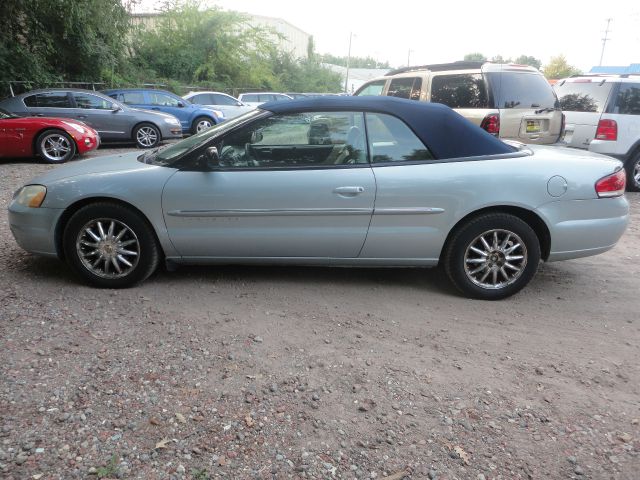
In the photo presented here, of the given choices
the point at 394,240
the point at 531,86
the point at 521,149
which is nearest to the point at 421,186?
the point at 394,240

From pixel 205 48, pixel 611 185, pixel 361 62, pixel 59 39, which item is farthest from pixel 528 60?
pixel 611 185

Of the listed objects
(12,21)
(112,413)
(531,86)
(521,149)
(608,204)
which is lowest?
(112,413)

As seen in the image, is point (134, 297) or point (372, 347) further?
point (134, 297)

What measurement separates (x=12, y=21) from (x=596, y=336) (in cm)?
1924

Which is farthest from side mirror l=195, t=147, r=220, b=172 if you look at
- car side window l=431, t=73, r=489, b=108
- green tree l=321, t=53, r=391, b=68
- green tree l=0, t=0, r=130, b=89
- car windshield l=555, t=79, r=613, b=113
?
green tree l=321, t=53, r=391, b=68

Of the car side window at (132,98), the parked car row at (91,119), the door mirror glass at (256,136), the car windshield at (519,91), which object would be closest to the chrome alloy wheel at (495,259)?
the door mirror glass at (256,136)

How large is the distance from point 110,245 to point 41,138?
23.3ft

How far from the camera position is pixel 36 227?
3.89m

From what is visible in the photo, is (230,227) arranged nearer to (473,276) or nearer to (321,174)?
(321,174)

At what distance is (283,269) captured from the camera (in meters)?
4.50

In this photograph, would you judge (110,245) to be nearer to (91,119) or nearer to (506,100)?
(506,100)

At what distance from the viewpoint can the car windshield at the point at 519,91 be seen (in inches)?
311

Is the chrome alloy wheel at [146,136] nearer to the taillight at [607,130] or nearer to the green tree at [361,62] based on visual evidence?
the taillight at [607,130]

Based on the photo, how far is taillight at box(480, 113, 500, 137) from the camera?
7.76m
